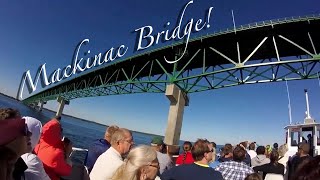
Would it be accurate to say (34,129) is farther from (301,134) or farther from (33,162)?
(301,134)

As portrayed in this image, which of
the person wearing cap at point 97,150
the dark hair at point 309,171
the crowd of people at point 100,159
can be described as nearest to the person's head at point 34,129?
the crowd of people at point 100,159

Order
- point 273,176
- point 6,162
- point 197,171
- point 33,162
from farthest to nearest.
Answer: point 273,176, point 197,171, point 33,162, point 6,162

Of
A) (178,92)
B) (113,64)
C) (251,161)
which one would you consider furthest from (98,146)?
(113,64)

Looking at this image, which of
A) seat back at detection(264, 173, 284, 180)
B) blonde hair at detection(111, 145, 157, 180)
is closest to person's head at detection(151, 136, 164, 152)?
seat back at detection(264, 173, 284, 180)

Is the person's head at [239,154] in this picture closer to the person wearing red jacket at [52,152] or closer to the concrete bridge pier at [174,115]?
the person wearing red jacket at [52,152]

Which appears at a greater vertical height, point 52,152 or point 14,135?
point 14,135

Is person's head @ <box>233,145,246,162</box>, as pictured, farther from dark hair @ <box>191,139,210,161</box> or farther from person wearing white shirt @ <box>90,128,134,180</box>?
person wearing white shirt @ <box>90,128,134,180</box>

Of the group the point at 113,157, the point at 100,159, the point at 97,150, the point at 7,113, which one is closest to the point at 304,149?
the point at 97,150

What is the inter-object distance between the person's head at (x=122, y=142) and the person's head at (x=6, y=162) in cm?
260

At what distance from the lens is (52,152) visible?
3.89 m

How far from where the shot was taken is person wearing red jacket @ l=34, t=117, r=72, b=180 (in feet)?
12.6

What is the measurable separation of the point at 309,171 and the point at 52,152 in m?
2.97

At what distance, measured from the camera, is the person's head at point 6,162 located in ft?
5.78

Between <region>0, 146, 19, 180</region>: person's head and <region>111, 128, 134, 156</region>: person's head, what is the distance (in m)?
2.60
